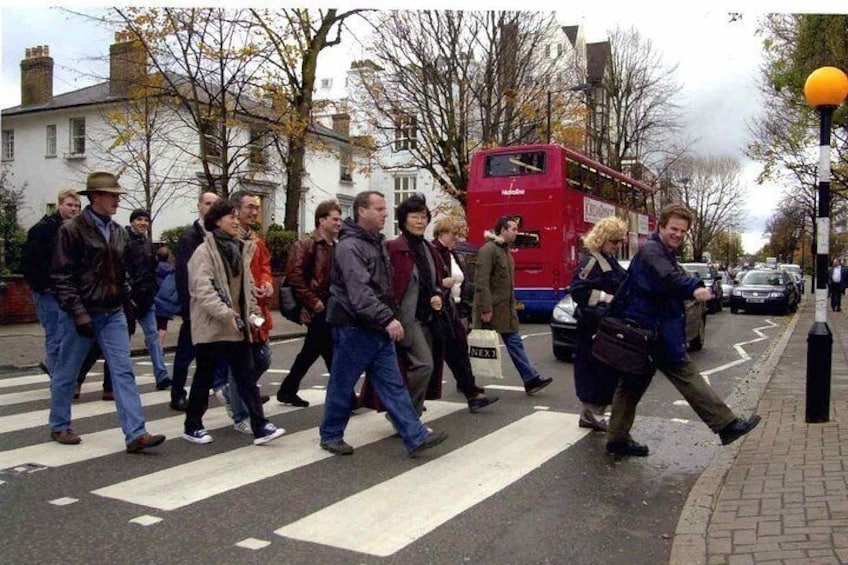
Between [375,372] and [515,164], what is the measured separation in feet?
49.0

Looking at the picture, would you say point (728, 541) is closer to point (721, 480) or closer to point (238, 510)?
point (721, 480)

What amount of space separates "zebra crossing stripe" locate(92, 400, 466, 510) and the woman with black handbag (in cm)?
163

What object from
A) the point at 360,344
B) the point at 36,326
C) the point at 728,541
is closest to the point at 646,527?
the point at 728,541

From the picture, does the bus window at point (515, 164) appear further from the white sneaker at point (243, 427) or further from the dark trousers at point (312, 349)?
the white sneaker at point (243, 427)

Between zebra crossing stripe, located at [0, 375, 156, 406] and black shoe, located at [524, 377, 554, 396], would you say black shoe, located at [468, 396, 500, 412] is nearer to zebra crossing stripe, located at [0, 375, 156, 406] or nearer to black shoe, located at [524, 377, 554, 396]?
black shoe, located at [524, 377, 554, 396]

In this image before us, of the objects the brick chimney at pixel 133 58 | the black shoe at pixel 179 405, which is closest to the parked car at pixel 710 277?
the brick chimney at pixel 133 58

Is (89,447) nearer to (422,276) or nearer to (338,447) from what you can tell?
(338,447)

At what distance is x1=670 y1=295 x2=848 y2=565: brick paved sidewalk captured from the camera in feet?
12.5

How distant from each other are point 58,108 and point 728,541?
33.7 m

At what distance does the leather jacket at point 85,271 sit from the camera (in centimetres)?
548

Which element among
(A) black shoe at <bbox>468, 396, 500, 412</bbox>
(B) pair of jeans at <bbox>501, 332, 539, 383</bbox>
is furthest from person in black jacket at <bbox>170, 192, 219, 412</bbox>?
(B) pair of jeans at <bbox>501, 332, 539, 383</bbox>

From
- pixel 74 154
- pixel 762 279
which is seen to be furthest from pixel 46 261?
pixel 74 154

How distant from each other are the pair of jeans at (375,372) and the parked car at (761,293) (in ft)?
76.1

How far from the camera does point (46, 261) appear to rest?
283 inches
